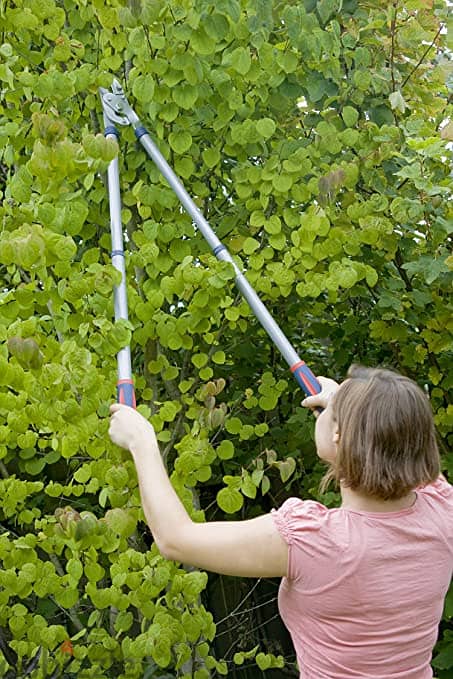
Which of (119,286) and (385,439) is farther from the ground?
(119,286)

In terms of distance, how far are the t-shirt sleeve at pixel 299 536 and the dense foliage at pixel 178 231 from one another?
532 millimetres

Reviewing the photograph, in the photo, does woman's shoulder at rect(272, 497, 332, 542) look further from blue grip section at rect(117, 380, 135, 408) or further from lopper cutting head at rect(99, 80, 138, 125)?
lopper cutting head at rect(99, 80, 138, 125)

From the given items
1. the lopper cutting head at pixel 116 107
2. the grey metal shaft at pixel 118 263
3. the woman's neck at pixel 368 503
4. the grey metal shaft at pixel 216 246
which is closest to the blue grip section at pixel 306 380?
the grey metal shaft at pixel 216 246

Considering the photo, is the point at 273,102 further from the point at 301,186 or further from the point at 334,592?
the point at 334,592

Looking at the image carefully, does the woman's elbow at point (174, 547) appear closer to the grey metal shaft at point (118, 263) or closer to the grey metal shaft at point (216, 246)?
the grey metal shaft at point (118, 263)

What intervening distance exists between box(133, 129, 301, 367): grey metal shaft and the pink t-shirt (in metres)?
0.62

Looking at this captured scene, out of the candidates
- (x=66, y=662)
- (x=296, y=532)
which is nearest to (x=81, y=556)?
(x=66, y=662)

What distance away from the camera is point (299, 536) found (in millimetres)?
1296

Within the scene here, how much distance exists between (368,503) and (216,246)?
2.76 feet

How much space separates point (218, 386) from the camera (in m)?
2.04

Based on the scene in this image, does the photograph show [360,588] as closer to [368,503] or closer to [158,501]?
[368,503]

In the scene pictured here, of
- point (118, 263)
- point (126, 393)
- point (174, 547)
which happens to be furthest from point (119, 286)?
point (174, 547)

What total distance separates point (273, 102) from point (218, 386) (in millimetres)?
753

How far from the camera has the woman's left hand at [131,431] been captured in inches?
57.0
